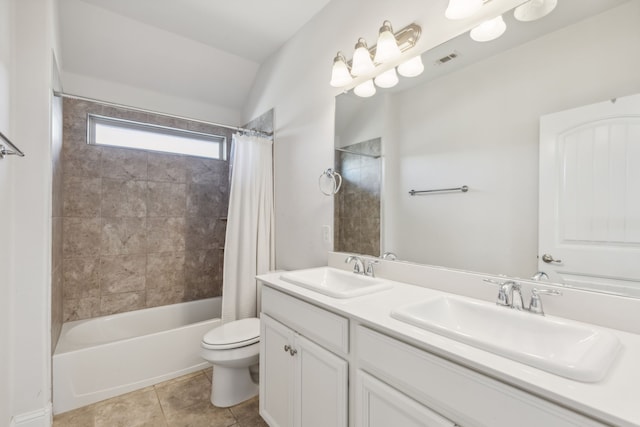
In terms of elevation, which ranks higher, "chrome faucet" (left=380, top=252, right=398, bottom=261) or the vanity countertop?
"chrome faucet" (left=380, top=252, right=398, bottom=261)

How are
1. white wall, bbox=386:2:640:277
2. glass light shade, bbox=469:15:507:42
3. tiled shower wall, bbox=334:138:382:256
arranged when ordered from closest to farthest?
white wall, bbox=386:2:640:277 < glass light shade, bbox=469:15:507:42 < tiled shower wall, bbox=334:138:382:256

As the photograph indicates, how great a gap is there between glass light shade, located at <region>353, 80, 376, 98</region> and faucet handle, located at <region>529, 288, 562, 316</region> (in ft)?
4.25

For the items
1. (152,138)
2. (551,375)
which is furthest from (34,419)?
(551,375)

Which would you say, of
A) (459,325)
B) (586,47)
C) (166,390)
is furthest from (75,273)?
(586,47)

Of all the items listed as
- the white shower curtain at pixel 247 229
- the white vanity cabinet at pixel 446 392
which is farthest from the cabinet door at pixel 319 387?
the white shower curtain at pixel 247 229

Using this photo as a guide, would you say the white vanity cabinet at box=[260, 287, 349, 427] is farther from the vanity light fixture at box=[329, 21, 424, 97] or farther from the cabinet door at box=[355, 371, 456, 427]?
the vanity light fixture at box=[329, 21, 424, 97]

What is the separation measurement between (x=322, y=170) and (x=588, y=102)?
4.58 ft

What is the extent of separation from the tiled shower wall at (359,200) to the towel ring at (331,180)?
0.03 meters

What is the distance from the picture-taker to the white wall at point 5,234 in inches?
51.0

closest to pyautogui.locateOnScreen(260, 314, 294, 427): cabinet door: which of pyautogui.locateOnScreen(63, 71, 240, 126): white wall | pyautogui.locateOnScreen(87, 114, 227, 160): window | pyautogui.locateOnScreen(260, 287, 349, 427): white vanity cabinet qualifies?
pyautogui.locateOnScreen(260, 287, 349, 427): white vanity cabinet

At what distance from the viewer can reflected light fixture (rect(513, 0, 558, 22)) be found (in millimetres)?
1031

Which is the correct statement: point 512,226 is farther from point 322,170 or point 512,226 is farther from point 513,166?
point 322,170

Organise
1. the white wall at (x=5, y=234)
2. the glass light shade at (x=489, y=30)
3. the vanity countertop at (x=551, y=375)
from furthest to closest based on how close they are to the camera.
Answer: the white wall at (x=5, y=234)
the glass light shade at (x=489, y=30)
the vanity countertop at (x=551, y=375)

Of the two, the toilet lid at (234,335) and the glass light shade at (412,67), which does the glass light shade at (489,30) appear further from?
the toilet lid at (234,335)
